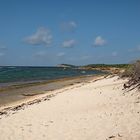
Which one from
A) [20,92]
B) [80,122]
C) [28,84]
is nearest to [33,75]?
[28,84]

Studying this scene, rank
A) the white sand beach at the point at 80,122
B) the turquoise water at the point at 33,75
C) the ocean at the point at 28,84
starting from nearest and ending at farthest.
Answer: the white sand beach at the point at 80,122
the ocean at the point at 28,84
the turquoise water at the point at 33,75

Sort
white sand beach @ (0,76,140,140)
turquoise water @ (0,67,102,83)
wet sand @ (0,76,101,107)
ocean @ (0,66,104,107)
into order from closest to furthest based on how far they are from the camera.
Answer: white sand beach @ (0,76,140,140), wet sand @ (0,76,101,107), ocean @ (0,66,104,107), turquoise water @ (0,67,102,83)

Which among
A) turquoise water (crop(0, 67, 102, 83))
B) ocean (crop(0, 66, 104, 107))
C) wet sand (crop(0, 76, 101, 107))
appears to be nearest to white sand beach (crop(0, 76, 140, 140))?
wet sand (crop(0, 76, 101, 107))

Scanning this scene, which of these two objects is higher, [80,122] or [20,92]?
[80,122]

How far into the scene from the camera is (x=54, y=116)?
583 inches

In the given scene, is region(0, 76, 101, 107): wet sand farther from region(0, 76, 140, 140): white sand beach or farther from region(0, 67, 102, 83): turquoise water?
region(0, 67, 102, 83): turquoise water

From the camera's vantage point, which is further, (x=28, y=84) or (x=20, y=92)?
(x=28, y=84)

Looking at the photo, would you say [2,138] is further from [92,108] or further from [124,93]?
[124,93]

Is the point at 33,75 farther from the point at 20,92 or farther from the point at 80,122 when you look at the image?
the point at 80,122

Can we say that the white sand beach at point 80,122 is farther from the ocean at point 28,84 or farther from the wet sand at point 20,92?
the ocean at point 28,84

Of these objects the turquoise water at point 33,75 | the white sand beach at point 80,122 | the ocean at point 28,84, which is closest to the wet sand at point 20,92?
the ocean at point 28,84

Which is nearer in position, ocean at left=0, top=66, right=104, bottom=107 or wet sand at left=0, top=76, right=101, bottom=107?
wet sand at left=0, top=76, right=101, bottom=107

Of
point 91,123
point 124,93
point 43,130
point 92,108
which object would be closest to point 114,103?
point 92,108

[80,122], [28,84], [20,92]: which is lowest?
[20,92]
